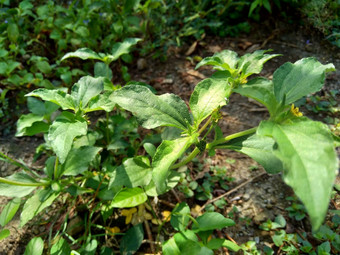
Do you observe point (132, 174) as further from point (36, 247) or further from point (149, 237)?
point (36, 247)

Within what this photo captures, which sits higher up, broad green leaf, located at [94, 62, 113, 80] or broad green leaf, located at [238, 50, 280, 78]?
broad green leaf, located at [238, 50, 280, 78]

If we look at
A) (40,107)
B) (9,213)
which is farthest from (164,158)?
(40,107)

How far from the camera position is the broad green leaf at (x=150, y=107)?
3.75ft

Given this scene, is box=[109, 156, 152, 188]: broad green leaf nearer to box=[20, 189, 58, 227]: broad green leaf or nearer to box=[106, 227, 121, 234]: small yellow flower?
box=[20, 189, 58, 227]: broad green leaf

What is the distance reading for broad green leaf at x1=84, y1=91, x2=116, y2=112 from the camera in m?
1.34

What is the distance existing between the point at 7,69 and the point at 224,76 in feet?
7.53

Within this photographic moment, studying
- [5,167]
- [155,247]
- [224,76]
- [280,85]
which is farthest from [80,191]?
[280,85]

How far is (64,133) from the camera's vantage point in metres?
1.19

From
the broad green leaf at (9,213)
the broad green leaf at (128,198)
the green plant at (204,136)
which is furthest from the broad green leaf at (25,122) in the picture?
the broad green leaf at (128,198)

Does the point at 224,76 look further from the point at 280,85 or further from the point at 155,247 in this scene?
the point at 155,247

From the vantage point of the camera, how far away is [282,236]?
64.6 inches

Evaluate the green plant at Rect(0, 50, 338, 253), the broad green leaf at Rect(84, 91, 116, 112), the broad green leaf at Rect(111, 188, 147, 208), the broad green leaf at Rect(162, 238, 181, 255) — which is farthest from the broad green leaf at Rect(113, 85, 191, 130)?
the broad green leaf at Rect(162, 238, 181, 255)

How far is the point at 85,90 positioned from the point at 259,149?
39.4 inches

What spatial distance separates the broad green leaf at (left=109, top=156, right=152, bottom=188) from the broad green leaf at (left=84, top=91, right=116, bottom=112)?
33 cm
